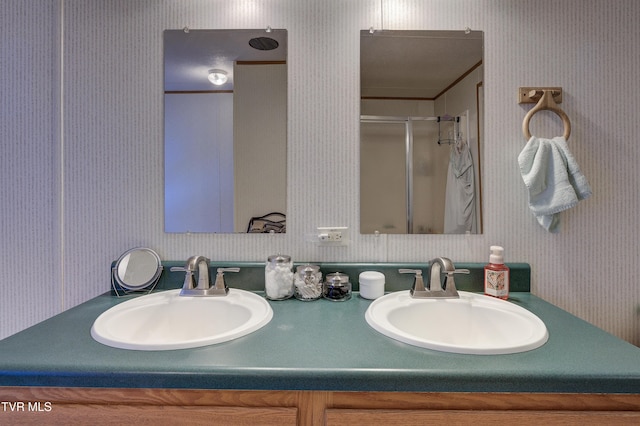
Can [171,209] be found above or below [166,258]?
above

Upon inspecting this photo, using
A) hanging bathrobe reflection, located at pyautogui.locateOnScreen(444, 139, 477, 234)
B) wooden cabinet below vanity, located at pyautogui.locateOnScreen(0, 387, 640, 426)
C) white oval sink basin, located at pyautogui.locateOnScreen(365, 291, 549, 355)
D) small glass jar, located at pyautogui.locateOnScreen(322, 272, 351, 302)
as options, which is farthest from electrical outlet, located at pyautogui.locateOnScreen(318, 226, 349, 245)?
wooden cabinet below vanity, located at pyautogui.locateOnScreen(0, 387, 640, 426)

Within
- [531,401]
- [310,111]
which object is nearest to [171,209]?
[310,111]

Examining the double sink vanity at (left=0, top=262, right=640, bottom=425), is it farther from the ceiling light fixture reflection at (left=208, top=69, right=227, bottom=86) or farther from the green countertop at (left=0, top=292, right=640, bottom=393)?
the ceiling light fixture reflection at (left=208, top=69, right=227, bottom=86)

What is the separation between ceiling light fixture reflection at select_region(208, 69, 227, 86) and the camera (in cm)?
120

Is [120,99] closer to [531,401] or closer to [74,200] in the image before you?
[74,200]

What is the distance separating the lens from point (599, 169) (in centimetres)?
115

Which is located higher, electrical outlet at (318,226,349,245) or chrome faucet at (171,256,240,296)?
electrical outlet at (318,226,349,245)

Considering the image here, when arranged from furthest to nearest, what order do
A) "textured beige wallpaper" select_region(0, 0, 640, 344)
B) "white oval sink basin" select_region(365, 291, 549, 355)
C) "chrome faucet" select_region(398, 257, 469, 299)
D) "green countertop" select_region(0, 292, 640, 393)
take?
"textured beige wallpaper" select_region(0, 0, 640, 344)
"chrome faucet" select_region(398, 257, 469, 299)
"white oval sink basin" select_region(365, 291, 549, 355)
"green countertop" select_region(0, 292, 640, 393)

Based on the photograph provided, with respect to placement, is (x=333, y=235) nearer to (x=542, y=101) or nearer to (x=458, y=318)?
(x=458, y=318)

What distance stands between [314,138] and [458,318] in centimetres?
78

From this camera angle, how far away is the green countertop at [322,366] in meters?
0.61

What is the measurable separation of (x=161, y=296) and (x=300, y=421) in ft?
2.17

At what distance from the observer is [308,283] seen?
1044mm

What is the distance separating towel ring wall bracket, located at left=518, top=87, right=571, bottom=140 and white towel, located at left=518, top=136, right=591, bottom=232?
54mm
